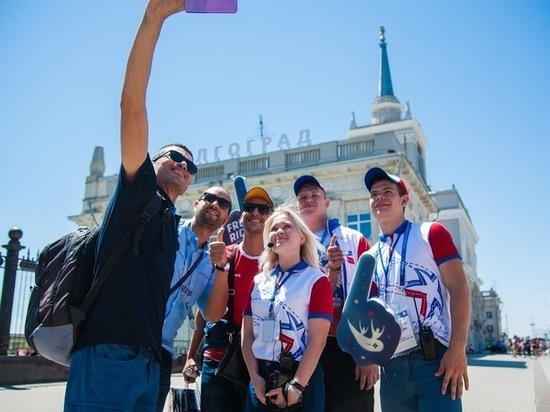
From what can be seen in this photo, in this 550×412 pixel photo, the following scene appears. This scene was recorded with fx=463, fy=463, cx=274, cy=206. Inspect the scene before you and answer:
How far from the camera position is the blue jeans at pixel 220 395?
3350 mm

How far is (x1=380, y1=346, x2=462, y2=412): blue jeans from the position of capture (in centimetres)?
255

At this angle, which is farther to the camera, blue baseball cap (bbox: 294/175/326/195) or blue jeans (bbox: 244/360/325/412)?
blue baseball cap (bbox: 294/175/326/195)

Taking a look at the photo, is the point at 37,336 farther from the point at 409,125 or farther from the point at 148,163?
the point at 409,125

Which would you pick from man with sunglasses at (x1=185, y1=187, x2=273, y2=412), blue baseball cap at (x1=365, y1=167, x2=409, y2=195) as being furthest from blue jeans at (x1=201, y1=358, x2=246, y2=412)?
blue baseball cap at (x1=365, y1=167, x2=409, y2=195)

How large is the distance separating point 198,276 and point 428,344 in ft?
5.70

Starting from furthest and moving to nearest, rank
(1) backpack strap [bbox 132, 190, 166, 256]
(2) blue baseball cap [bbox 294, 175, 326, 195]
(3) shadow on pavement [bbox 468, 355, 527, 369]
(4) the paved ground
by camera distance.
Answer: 1. (3) shadow on pavement [bbox 468, 355, 527, 369]
2. (4) the paved ground
3. (2) blue baseball cap [bbox 294, 175, 326, 195]
4. (1) backpack strap [bbox 132, 190, 166, 256]

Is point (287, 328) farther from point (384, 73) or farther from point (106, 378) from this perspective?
point (384, 73)

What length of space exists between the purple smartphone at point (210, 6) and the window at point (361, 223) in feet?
65.4

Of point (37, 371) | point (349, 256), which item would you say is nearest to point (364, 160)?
point (37, 371)

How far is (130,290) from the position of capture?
2131 millimetres

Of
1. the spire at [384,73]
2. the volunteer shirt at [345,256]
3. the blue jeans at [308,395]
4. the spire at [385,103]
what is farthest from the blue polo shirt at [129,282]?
the spire at [384,73]

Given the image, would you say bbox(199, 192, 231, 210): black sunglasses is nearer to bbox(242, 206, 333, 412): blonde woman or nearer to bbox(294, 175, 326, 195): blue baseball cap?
bbox(294, 175, 326, 195): blue baseball cap

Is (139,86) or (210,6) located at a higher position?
(210,6)

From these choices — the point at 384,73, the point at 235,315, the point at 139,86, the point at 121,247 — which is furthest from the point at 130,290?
the point at 384,73
